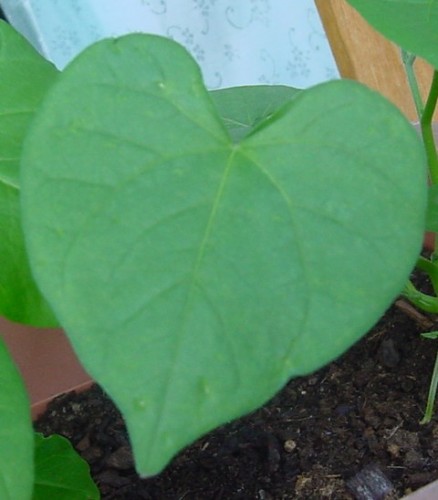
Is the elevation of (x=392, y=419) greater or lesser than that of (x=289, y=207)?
lesser

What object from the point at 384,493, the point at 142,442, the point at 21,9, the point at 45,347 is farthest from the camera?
the point at 21,9

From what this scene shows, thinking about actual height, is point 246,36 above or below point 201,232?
below

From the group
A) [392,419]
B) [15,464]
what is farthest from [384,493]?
[15,464]

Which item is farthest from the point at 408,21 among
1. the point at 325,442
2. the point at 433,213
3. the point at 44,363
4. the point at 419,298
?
the point at 44,363

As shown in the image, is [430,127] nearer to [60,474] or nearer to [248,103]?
[248,103]

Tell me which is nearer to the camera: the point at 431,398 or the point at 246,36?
the point at 431,398

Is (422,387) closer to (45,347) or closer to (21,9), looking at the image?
(45,347)

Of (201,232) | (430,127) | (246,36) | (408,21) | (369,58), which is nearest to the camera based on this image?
(201,232)
